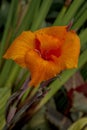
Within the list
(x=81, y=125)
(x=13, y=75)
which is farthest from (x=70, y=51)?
(x=13, y=75)

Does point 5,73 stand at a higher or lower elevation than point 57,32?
lower

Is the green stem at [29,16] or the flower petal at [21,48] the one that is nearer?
the flower petal at [21,48]

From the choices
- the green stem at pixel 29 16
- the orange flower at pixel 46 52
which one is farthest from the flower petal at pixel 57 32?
the green stem at pixel 29 16

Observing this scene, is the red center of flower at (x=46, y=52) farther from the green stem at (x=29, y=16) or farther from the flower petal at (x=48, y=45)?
the green stem at (x=29, y=16)

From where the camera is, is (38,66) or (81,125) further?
(81,125)

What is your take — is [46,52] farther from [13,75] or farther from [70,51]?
[13,75]

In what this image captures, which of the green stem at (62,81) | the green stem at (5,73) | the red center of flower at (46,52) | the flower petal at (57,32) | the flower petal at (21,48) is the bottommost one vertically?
the green stem at (5,73)

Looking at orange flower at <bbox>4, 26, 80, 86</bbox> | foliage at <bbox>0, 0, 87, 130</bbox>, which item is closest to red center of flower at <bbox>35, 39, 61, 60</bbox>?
orange flower at <bbox>4, 26, 80, 86</bbox>
